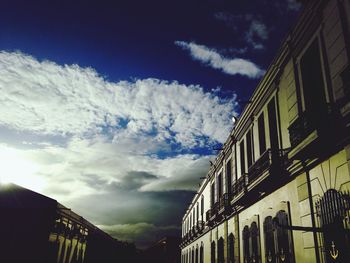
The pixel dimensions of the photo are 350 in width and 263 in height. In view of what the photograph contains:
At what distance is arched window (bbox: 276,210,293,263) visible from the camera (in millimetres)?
8227

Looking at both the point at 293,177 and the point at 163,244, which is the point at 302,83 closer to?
the point at 293,177

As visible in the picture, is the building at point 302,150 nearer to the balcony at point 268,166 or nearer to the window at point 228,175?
the balcony at point 268,166

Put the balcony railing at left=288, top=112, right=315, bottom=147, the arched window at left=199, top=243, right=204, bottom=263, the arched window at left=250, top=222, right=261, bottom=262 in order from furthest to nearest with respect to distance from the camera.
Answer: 1. the arched window at left=199, top=243, right=204, bottom=263
2. the arched window at left=250, top=222, right=261, bottom=262
3. the balcony railing at left=288, top=112, right=315, bottom=147

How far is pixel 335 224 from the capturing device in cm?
611

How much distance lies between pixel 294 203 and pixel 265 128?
3393mm

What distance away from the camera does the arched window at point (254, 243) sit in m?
10.8

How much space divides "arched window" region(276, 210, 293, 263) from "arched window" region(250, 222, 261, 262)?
187 centimetres

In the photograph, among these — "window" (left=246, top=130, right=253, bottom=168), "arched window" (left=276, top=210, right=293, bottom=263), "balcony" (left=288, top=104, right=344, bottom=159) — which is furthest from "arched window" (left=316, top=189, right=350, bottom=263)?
"window" (left=246, top=130, right=253, bottom=168)

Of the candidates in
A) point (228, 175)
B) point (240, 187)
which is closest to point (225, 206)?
point (228, 175)

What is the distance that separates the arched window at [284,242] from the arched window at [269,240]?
0.48 metres

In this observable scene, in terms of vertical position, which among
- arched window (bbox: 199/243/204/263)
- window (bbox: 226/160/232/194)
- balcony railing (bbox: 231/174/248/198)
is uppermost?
window (bbox: 226/160/232/194)

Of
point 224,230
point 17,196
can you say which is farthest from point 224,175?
point 17,196

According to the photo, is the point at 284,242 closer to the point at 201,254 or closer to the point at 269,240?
the point at 269,240

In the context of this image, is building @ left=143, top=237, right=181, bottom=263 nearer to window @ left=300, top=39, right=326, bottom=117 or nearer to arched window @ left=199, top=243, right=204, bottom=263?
arched window @ left=199, top=243, right=204, bottom=263
